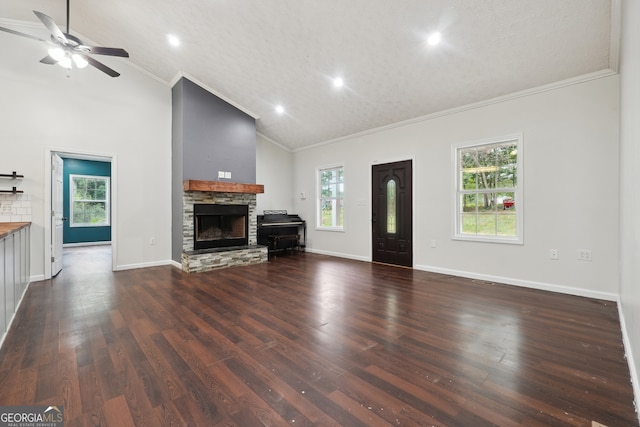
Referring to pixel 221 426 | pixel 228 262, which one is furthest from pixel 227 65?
pixel 221 426

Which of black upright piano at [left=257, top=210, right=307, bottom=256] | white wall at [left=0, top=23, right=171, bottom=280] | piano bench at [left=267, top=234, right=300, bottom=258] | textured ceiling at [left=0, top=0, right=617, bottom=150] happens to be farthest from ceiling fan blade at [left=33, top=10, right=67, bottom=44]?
piano bench at [left=267, top=234, right=300, bottom=258]

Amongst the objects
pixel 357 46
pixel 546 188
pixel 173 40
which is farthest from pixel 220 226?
pixel 546 188

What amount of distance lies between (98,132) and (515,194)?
6.81m

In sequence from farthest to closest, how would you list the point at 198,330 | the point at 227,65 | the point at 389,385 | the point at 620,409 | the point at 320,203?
the point at 320,203, the point at 227,65, the point at 198,330, the point at 389,385, the point at 620,409

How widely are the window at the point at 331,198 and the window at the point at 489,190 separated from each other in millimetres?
2656

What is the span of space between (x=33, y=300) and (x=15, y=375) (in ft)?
7.03

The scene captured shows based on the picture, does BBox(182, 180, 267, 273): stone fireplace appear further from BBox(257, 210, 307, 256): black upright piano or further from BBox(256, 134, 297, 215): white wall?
BBox(256, 134, 297, 215): white wall

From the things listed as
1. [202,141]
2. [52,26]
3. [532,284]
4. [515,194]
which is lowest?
[532,284]

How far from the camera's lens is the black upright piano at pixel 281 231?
22.0 ft

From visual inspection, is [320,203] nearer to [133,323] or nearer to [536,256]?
[536,256]

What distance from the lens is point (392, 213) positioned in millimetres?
5582

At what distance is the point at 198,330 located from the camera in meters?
2.61

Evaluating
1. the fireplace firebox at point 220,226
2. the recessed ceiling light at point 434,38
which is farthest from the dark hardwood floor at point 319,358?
the recessed ceiling light at point 434,38

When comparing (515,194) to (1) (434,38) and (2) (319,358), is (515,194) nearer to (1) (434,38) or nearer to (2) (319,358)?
(1) (434,38)
